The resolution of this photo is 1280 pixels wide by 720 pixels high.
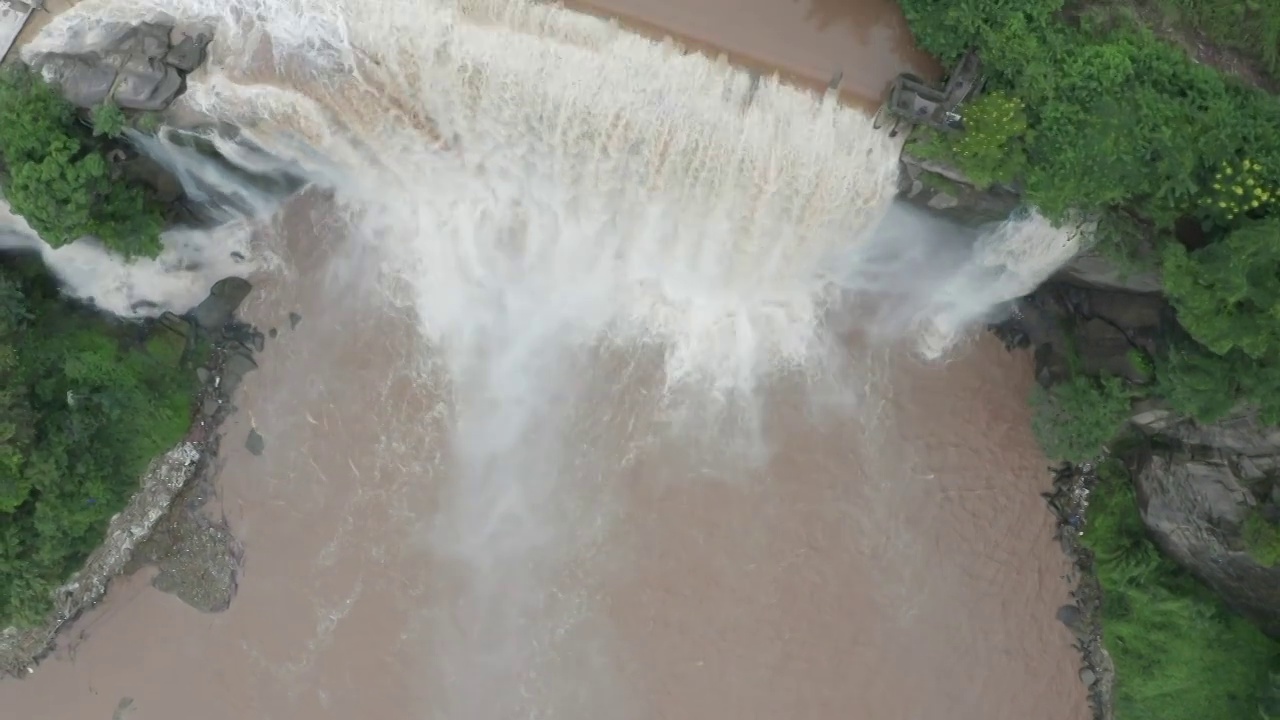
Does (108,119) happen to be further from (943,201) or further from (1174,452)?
(1174,452)

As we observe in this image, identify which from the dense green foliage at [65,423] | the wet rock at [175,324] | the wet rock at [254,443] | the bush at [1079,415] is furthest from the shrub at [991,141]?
the dense green foliage at [65,423]

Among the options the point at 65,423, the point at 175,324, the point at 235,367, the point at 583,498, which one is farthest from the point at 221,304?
the point at 583,498

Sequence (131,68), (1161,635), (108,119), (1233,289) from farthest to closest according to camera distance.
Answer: (1161,635) < (131,68) < (108,119) < (1233,289)

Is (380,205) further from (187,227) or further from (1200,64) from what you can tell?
(1200,64)

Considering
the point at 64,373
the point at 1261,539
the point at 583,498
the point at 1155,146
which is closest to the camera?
the point at 1155,146

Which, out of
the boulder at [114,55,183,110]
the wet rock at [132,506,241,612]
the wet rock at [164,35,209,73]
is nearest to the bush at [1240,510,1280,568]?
the wet rock at [132,506,241,612]
